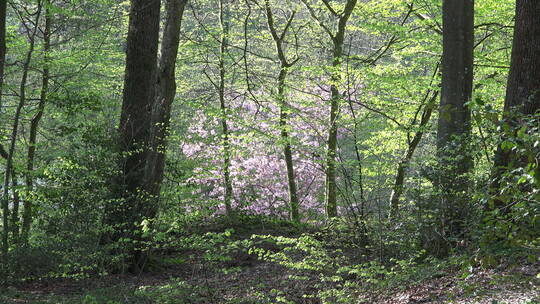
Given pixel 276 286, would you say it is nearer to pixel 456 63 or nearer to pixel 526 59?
pixel 456 63

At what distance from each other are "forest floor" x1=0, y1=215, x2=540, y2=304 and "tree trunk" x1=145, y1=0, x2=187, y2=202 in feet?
4.35

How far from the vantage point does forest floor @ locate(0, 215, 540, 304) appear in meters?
4.29

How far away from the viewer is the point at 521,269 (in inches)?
183

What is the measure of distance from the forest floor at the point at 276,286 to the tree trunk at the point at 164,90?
1325mm

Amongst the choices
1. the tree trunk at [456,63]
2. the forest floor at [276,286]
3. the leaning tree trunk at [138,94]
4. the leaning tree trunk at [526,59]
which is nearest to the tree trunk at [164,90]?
the leaning tree trunk at [138,94]

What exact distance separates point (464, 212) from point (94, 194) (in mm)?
3935

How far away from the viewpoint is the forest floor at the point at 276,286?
429 cm

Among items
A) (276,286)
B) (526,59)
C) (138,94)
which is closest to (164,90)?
(138,94)

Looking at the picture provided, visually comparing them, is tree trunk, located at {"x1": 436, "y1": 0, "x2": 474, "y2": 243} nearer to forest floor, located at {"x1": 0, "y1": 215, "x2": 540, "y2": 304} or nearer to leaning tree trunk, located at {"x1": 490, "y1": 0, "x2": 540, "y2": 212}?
leaning tree trunk, located at {"x1": 490, "y1": 0, "x2": 540, "y2": 212}

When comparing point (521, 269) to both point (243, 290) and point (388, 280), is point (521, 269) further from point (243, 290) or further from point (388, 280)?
point (243, 290)

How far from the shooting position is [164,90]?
7012 mm

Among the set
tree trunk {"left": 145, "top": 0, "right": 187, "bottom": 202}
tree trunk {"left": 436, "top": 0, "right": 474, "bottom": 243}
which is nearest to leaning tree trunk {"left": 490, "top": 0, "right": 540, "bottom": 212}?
tree trunk {"left": 436, "top": 0, "right": 474, "bottom": 243}

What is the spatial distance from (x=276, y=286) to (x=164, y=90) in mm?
2869

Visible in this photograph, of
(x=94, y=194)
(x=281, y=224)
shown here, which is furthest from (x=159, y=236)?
(x=281, y=224)
